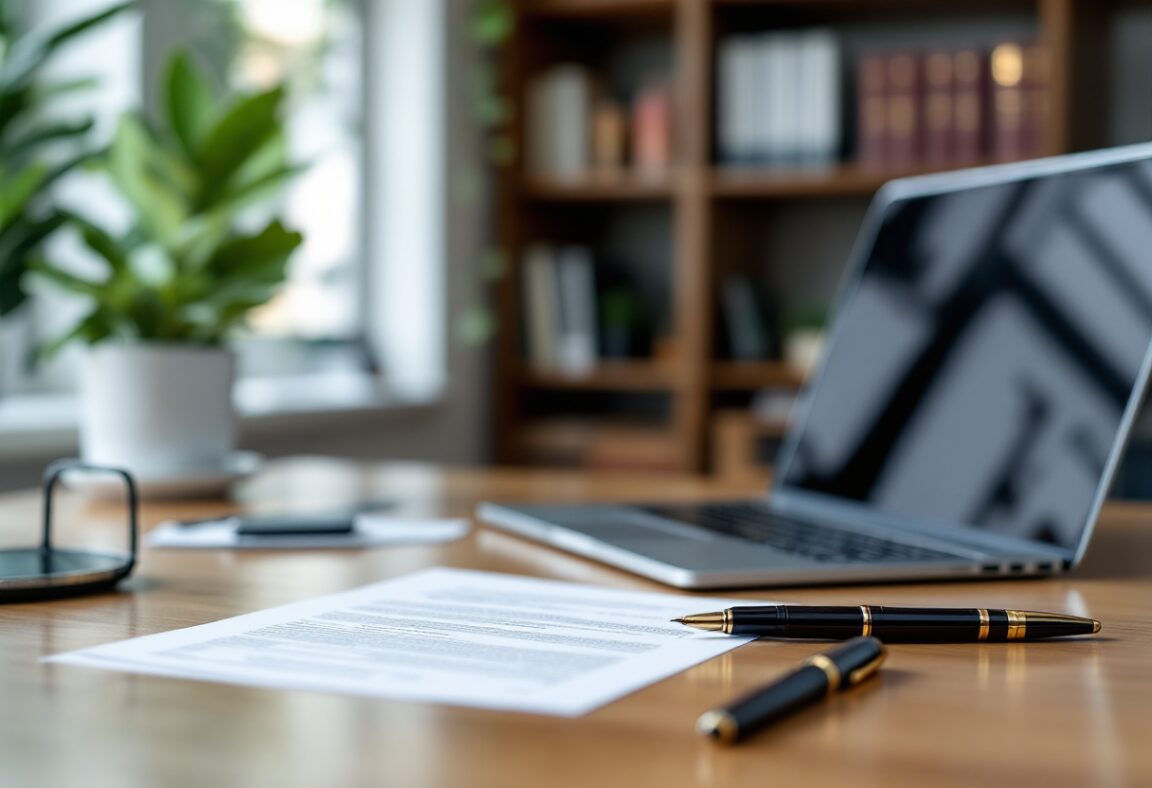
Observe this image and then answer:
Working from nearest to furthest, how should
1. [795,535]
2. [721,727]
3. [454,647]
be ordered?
[721,727] → [454,647] → [795,535]

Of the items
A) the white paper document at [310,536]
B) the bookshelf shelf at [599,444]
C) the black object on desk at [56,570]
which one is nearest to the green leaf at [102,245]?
the white paper document at [310,536]

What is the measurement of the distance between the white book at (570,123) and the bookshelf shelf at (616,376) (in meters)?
0.45

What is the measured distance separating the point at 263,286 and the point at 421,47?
5.45ft

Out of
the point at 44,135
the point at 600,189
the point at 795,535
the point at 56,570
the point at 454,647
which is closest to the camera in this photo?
the point at 454,647

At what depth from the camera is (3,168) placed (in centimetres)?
125

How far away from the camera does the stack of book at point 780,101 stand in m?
2.62

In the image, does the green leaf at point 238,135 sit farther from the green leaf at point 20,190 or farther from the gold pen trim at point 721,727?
the gold pen trim at point 721,727

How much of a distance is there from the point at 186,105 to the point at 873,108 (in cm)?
172

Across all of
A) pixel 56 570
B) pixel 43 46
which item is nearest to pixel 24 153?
pixel 43 46

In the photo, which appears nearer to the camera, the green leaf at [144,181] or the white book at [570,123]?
the green leaf at [144,181]

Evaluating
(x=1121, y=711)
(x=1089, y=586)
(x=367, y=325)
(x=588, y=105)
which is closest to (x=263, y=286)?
(x=1089, y=586)

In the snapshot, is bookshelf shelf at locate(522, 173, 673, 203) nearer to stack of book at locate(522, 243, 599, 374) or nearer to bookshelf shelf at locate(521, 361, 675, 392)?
stack of book at locate(522, 243, 599, 374)

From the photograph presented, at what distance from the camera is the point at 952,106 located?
2.54 metres

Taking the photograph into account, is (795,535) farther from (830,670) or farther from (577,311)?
(577,311)
